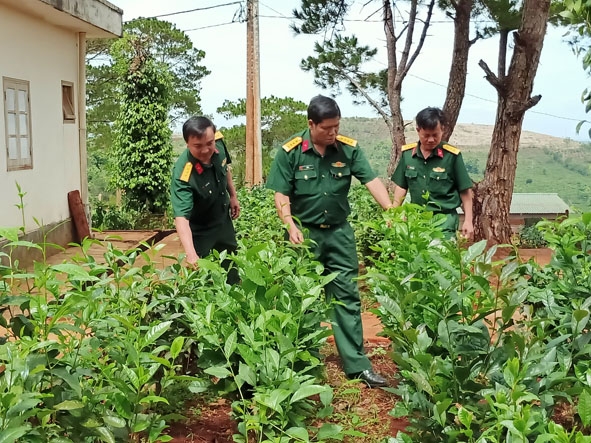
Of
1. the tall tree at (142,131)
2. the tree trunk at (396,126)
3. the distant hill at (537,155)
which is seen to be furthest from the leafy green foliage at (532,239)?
the distant hill at (537,155)

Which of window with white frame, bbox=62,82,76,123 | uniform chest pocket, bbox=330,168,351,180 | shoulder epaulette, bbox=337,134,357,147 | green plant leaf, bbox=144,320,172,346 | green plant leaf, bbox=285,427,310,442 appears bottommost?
green plant leaf, bbox=285,427,310,442

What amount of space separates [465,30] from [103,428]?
1008cm

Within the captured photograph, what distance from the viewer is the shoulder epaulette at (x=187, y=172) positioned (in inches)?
173

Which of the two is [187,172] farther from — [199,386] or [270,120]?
[270,120]

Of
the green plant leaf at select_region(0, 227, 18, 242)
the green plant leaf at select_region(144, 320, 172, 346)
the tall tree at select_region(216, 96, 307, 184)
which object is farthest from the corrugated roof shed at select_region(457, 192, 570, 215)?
the green plant leaf at select_region(0, 227, 18, 242)

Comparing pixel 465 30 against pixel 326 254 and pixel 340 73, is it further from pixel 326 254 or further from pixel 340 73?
pixel 326 254

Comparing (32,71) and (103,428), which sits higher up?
(32,71)

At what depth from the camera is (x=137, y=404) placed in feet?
7.63

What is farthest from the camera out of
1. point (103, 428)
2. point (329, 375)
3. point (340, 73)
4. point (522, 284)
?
point (340, 73)

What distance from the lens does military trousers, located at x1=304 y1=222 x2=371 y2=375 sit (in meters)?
4.10

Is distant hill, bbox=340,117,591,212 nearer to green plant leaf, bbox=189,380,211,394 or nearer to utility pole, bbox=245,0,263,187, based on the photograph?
utility pole, bbox=245,0,263,187

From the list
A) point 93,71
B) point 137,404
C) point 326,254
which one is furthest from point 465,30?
point 93,71

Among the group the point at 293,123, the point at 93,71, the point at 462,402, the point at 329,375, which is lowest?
the point at 329,375

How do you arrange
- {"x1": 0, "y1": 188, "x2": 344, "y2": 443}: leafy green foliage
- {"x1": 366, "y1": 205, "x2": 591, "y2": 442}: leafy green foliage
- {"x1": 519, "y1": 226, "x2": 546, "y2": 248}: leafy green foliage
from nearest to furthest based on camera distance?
{"x1": 0, "y1": 188, "x2": 344, "y2": 443}: leafy green foliage
{"x1": 366, "y1": 205, "x2": 591, "y2": 442}: leafy green foliage
{"x1": 519, "y1": 226, "x2": 546, "y2": 248}: leafy green foliage
